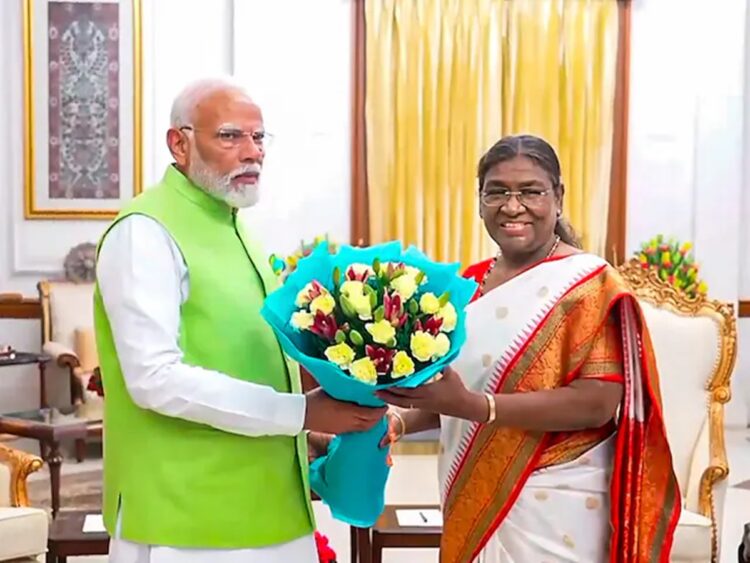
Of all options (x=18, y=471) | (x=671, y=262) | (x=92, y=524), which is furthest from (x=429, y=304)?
(x=671, y=262)

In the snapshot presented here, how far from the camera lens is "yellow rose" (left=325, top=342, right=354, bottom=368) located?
5.82 ft

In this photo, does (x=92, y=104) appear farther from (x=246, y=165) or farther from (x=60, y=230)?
(x=246, y=165)

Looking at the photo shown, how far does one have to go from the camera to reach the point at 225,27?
7039 mm

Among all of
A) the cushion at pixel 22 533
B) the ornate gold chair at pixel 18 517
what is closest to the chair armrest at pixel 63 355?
the ornate gold chair at pixel 18 517

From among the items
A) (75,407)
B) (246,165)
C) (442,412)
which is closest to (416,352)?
(442,412)

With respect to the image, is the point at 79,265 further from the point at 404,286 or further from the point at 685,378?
the point at 404,286

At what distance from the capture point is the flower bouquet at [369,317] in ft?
5.86

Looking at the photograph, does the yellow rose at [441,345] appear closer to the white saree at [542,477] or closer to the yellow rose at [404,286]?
the yellow rose at [404,286]

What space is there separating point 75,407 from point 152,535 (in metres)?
3.87

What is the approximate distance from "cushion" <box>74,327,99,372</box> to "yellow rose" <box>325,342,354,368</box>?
16.5ft

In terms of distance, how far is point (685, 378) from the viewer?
152 inches

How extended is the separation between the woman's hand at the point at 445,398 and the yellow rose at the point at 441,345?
0.12 meters

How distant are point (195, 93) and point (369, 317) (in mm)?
543

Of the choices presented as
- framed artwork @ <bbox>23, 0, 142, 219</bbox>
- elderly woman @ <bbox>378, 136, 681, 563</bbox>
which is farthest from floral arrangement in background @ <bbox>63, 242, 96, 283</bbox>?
elderly woman @ <bbox>378, 136, 681, 563</bbox>
